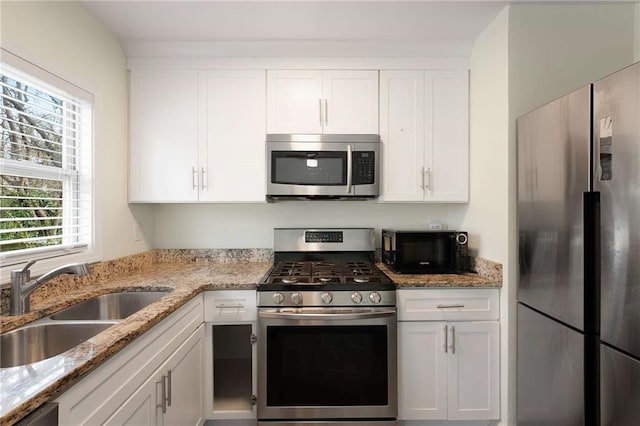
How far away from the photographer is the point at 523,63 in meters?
1.80

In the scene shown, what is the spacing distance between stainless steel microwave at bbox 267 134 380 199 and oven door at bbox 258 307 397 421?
80 cm

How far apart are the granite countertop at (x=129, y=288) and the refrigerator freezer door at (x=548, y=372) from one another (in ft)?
1.12

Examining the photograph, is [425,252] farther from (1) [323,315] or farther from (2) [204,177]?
(2) [204,177]

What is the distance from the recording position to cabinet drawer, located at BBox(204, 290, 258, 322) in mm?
1904

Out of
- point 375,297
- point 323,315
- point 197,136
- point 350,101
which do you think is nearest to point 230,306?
point 323,315

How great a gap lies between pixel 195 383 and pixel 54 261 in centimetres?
94

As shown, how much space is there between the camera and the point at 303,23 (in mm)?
1987

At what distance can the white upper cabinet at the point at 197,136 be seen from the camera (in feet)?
7.36

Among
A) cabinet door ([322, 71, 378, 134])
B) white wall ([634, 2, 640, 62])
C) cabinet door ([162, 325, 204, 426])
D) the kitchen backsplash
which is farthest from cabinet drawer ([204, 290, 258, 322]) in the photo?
white wall ([634, 2, 640, 62])

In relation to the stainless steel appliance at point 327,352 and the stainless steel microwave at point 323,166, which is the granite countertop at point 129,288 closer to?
the stainless steel appliance at point 327,352

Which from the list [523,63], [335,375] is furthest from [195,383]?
[523,63]

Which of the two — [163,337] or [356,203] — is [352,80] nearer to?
[356,203]

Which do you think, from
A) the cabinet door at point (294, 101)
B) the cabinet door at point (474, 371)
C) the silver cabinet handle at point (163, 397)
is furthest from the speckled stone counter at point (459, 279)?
the silver cabinet handle at point (163, 397)

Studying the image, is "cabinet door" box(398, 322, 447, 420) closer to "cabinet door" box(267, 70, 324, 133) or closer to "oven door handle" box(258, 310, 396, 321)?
"oven door handle" box(258, 310, 396, 321)
